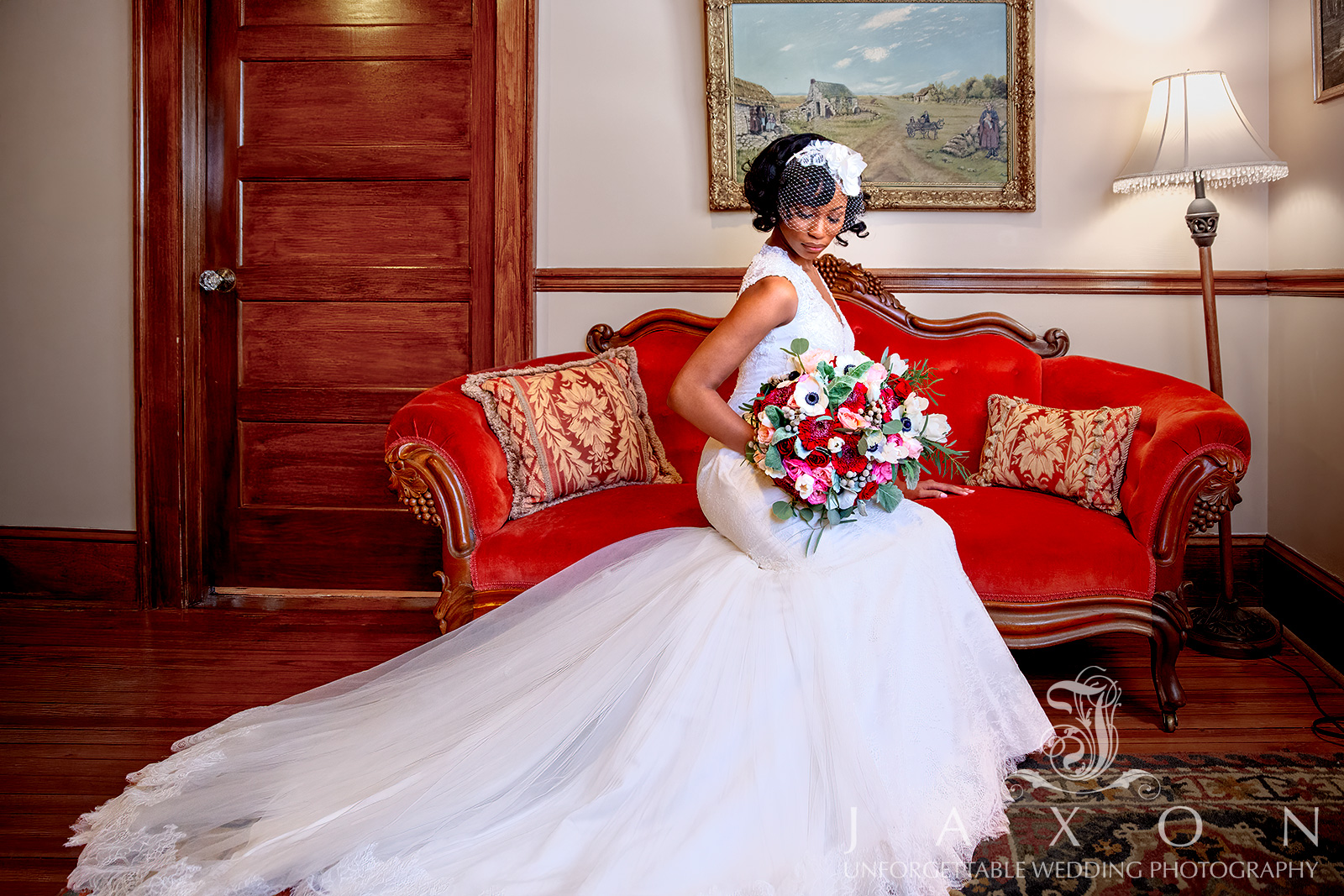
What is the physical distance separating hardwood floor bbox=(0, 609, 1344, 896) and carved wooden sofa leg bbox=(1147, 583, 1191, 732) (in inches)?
3.0

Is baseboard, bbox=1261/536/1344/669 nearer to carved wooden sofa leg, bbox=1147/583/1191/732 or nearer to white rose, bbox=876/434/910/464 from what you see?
carved wooden sofa leg, bbox=1147/583/1191/732

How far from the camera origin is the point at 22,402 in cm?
394

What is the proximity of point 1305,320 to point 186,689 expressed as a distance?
13.2 ft

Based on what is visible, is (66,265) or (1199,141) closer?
(1199,141)

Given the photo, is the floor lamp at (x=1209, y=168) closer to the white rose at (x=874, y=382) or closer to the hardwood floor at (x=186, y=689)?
the hardwood floor at (x=186, y=689)

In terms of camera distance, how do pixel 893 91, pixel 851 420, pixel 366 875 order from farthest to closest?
pixel 893 91 < pixel 851 420 < pixel 366 875

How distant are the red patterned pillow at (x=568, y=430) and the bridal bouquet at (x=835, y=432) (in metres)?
1.02

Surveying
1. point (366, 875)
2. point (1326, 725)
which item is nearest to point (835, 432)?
point (366, 875)

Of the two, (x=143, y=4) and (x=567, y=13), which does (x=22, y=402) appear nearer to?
(x=143, y=4)

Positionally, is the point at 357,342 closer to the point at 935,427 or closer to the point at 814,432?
the point at 814,432

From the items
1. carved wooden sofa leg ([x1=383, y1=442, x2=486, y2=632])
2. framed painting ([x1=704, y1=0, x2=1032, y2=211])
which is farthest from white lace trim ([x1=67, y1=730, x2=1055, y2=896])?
framed painting ([x1=704, y1=0, x2=1032, y2=211])

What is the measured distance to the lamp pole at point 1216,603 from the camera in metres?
3.28

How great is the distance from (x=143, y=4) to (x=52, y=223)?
0.94 m

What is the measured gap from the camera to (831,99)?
369cm
